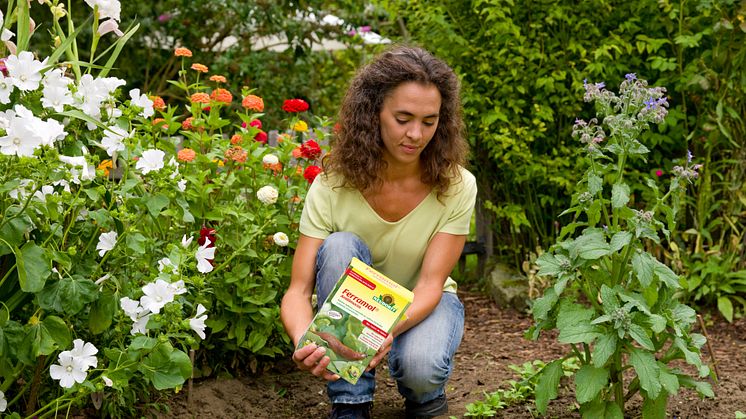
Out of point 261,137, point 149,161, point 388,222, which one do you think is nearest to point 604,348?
point 388,222

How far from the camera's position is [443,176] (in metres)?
2.77

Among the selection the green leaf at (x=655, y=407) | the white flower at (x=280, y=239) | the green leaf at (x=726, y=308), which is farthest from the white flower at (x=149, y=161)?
the green leaf at (x=726, y=308)

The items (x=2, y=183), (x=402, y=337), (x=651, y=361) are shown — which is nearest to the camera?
(x=2, y=183)

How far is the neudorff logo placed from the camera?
2.37 meters

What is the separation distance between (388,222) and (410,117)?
0.35 metres

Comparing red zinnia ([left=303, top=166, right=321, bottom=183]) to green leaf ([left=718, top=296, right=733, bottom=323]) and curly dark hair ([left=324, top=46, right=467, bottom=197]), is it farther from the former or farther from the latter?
green leaf ([left=718, top=296, right=733, bottom=323])

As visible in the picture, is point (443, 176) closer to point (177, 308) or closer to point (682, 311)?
point (682, 311)

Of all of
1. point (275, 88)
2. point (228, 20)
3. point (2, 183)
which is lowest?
point (275, 88)

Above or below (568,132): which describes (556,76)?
above

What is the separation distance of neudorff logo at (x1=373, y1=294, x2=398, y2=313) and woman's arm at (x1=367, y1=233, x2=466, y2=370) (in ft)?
0.82

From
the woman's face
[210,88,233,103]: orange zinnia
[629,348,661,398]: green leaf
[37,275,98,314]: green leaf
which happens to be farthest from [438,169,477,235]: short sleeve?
[37,275,98,314]: green leaf

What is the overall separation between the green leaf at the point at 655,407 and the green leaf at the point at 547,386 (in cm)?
24

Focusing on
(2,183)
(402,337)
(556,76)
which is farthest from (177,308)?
(556,76)

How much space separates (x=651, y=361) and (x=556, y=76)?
2069 millimetres
